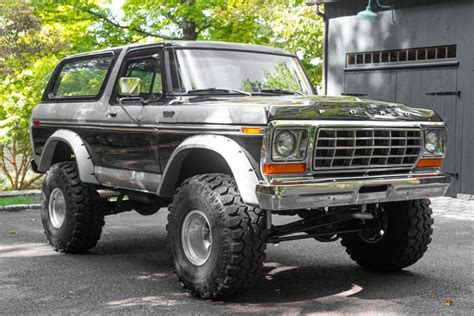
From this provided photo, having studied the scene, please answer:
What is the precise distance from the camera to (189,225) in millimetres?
5902

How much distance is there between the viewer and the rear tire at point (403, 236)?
21.4 ft

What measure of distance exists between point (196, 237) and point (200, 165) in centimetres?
74

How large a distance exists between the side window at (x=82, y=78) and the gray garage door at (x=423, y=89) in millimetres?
5951

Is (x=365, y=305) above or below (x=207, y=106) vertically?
below

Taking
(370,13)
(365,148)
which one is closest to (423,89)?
(370,13)

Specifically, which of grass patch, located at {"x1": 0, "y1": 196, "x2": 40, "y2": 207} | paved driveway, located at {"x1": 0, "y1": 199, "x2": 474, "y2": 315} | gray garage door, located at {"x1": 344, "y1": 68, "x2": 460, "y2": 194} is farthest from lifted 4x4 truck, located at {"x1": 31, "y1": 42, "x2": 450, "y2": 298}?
gray garage door, located at {"x1": 344, "y1": 68, "x2": 460, "y2": 194}

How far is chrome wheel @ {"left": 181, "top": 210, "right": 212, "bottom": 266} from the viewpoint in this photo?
5.81m

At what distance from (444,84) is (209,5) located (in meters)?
9.93

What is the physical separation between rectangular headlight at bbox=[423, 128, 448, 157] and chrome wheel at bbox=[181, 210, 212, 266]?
6.63 ft

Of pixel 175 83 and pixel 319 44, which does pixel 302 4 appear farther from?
pixel 175 83

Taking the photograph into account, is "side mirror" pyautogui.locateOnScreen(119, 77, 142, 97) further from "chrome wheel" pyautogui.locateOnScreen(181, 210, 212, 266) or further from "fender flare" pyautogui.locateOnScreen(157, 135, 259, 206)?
"chrome wheel" pyautogui.locateOnScreen(181, 210, 212, 266)

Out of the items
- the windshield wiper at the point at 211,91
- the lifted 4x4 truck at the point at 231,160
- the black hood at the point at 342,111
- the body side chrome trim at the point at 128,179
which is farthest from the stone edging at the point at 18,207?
the black hood at the point at 342,111

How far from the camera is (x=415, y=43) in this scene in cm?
Result: 1409

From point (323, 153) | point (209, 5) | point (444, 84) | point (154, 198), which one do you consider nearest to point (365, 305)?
point (323, 153)
